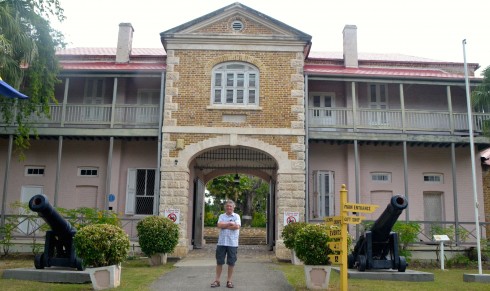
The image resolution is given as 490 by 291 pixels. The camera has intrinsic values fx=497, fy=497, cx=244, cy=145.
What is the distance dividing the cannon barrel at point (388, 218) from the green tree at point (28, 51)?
9173 millimetres

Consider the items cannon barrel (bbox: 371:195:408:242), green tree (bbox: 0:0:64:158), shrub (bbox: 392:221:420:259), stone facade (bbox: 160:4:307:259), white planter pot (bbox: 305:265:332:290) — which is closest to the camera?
white planter pot (bbox: 305:265:332:290)

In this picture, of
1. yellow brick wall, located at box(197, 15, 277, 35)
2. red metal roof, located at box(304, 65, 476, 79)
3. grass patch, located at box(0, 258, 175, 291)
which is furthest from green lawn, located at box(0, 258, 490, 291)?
yellow brick wall, located at box(197, 15, 277, 35)

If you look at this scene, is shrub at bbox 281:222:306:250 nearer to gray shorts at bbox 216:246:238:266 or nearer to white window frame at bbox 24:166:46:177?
gray shorts at bbox 216:246:238:266

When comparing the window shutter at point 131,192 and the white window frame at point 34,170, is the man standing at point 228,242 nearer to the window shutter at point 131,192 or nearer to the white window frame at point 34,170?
the window shutter at point 131,192

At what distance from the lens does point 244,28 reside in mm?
16188

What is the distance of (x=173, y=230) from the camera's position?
42.7 ft

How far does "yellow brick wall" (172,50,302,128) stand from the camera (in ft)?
51.2

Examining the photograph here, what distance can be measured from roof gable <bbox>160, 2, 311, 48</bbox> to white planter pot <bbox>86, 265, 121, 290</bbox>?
9.19 meters

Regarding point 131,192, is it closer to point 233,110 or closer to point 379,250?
point 233,110

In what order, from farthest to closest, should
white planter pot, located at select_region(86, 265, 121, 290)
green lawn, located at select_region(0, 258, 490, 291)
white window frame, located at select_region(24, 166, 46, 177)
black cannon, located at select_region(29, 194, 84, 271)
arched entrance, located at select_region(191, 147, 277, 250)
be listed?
1. arched entrance, located at select_region(191, 147, 277, 250)
2. white window frame, located at select_region(24, 166, 46, 177)
3. black cannon, located at select_region(29, 194, 84, 271)
4. green lawn, located at select_region(0, 258, 490, 291)
5. white planter pot, located at select_region(86, 265, 121, 290)

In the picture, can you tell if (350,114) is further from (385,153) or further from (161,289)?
(161,289)

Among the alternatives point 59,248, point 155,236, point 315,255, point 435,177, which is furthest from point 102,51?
point 315,255

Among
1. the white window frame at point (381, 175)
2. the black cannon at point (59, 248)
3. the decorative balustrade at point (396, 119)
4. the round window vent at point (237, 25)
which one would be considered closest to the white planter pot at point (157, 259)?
the black cannon at point (59, 248)

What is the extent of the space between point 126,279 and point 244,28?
9341 mm
